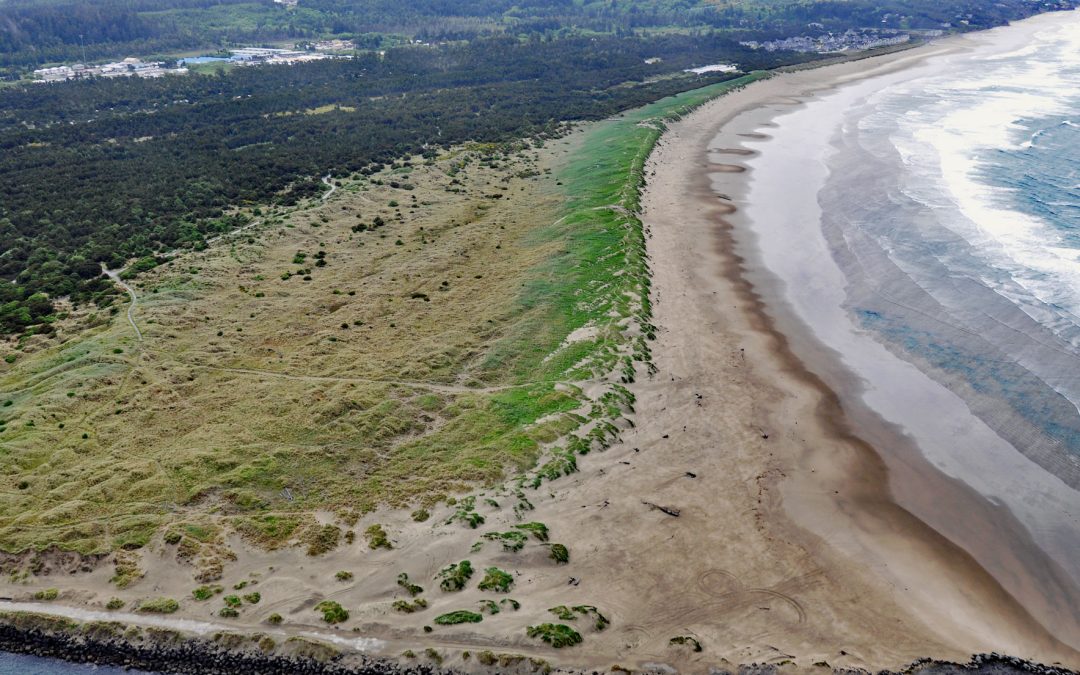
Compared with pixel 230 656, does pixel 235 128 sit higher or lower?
higher

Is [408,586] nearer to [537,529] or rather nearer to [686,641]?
[537,529]

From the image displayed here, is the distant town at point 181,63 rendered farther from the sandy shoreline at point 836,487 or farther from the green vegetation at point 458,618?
the green vegetation at point 458,618

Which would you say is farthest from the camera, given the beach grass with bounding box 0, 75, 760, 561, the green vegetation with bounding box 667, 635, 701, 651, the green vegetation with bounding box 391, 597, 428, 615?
the beach grass with bounding box 0, 75, 760, 561

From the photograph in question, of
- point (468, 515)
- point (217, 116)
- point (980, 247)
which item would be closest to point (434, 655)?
point (468, 515)

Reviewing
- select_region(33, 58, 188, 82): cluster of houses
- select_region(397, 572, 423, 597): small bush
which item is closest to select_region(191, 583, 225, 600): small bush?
select_region(397, 572, 423, 597): small bush

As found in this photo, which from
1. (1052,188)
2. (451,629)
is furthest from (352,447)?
(1052,188)

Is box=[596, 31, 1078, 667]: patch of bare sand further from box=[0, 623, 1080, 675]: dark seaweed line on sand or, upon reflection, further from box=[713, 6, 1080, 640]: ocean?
box=[713, 6, 1080, 640]: ocean

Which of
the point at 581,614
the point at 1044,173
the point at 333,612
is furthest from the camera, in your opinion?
the point at 1044,173
